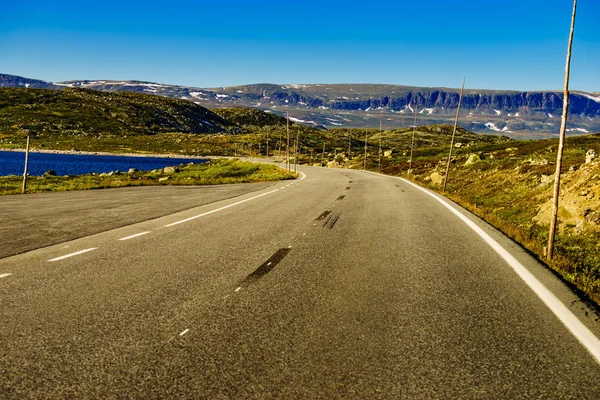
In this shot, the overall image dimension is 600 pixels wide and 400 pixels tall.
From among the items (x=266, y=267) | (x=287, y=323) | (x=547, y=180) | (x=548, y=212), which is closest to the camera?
(x=287, y=323)

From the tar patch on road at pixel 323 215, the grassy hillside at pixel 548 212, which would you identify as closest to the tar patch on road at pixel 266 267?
the tar patch on road at pixel 323 215

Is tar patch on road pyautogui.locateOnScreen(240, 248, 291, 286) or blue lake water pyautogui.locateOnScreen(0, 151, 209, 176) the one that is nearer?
tar patch on road pyautogui.locateOnScreen(240, 248, 291, 286)

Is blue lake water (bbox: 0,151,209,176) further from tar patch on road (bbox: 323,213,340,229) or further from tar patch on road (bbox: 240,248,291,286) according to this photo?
tar patch on road (bbox: 240,248,291,286)

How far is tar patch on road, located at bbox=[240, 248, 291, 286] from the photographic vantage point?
19.8 feet

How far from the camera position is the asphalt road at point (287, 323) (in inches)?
131

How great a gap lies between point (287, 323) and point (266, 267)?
2362 millimetres

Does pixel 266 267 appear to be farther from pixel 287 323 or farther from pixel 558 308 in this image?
pixel 558 308

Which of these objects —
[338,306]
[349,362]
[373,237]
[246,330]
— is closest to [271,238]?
[373,237]

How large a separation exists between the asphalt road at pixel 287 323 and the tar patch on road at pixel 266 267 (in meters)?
0.03

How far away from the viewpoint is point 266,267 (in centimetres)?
679

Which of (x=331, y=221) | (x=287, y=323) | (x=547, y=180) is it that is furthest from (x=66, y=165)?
(x=287, y=323)

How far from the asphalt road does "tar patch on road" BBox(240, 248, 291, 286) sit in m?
0.03

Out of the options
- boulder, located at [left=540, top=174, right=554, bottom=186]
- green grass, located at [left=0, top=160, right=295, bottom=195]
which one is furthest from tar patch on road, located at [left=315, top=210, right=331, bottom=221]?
green grass, located at [left=0, top=160, right=295, bottom=195]

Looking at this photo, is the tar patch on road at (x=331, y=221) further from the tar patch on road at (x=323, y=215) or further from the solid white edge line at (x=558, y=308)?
the solid white edge line at (x=558, y=308)
